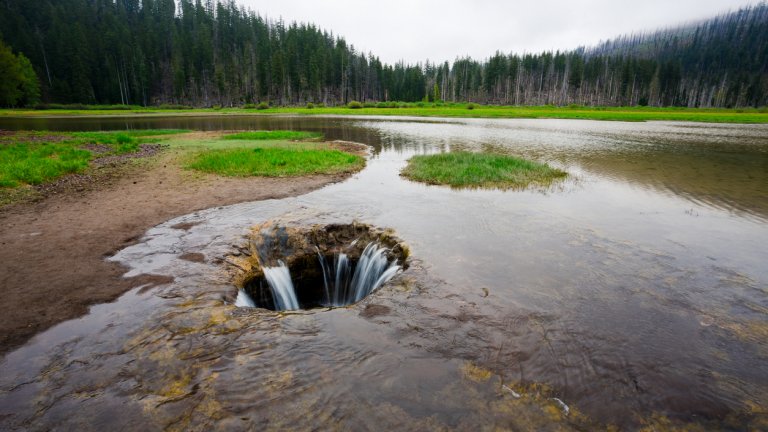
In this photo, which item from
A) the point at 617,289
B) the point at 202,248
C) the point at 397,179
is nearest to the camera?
the point at 617,289

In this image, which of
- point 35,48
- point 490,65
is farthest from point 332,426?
point 490,65

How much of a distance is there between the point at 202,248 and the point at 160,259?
982 millimetres

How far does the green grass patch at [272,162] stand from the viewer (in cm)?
1912

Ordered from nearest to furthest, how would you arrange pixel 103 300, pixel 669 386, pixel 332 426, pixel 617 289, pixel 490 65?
pixel 332 426
pixel 669 386
pixel 103 300
pixel 617 289
pixel 490 65

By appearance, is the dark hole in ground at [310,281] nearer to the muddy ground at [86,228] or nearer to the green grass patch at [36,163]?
the muddy ground at [86,228]

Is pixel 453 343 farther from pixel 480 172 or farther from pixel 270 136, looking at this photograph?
pixel 270 136

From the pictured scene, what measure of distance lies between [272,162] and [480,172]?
11504 mm

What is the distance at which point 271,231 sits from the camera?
1070 cm

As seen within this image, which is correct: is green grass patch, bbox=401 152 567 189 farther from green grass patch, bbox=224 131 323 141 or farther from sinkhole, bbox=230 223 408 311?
green grass patch, bbox=224 131 323 141

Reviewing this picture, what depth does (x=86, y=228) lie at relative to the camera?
10.5m

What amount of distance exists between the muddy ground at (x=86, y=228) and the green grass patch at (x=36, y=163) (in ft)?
3.39

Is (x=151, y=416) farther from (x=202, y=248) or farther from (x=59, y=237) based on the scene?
(x=59, y=237)

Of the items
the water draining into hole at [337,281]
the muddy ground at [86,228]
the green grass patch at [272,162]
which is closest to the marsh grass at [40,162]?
the muddy ground at [86,228]

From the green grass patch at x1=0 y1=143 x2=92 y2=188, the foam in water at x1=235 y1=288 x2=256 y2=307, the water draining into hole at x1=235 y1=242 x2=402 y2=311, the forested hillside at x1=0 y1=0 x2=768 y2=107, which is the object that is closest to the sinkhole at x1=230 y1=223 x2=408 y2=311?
the water draining into hole at x1=235 y1=242 x2=402 y2=311
